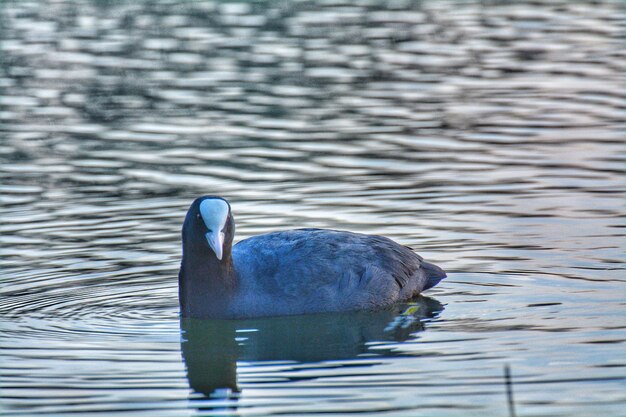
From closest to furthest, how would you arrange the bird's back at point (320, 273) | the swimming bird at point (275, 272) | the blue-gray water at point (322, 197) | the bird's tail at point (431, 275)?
1. the blue-gray water at point (322, 197)
2. the swimming bird at point (275, 272)
3. the bird's back at point (320, 273)
4. the bird's tail at point (431, 275)

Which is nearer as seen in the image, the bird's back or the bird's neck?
the bird's neck

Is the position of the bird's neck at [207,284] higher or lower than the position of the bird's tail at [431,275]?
higher

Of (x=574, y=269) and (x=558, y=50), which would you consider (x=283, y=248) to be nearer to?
(x=574, y=269)

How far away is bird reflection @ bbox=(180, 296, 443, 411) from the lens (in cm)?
889

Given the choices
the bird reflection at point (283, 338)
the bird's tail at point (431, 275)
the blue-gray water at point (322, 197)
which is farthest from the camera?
the bird's tail at point (431, 275)

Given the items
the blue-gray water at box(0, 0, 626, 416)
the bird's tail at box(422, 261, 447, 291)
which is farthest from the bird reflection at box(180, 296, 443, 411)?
the bird's tail at box(422, 261, 447, 291)

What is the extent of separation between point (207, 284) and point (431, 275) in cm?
187

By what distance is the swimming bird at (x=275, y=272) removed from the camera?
9.73 metres

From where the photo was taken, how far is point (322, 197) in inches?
524

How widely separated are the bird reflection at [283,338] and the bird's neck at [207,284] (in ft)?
0.46

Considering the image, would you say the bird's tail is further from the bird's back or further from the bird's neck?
the bird's neck

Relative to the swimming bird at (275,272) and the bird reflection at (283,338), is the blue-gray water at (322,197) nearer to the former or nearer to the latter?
the bird reflection at (283,338)

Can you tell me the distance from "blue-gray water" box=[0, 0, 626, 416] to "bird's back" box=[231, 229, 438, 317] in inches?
5.8

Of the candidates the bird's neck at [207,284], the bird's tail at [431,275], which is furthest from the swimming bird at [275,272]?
the bird's tail at [431,275]
